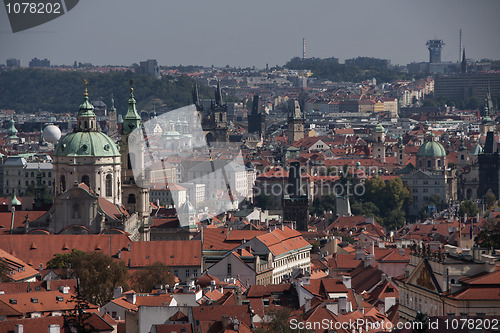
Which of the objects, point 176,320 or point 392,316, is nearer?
point 176,320

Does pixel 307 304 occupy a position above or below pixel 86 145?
below

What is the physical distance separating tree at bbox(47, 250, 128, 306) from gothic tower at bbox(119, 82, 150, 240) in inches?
650

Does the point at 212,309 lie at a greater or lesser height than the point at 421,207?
greater

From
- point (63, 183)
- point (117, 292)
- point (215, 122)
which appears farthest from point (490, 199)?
point (117, 292)

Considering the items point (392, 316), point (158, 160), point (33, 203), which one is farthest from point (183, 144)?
point (392, 316)

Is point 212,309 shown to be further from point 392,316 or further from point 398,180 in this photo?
point 398,180

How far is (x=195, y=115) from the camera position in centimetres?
15088

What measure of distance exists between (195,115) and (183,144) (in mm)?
28414

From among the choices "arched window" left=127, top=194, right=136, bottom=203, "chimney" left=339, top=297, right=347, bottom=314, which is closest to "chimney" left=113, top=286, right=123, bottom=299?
"chimney" left=339, top=297, right=347, bottom=314

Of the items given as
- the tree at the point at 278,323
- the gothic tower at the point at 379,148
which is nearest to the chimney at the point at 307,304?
the tree at the point at 278,323

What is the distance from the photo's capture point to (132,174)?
66812 mm

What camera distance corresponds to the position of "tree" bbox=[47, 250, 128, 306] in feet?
141

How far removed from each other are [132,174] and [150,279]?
20.1 meters

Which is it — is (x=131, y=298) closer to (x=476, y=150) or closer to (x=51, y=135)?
(x=476, y=150)
